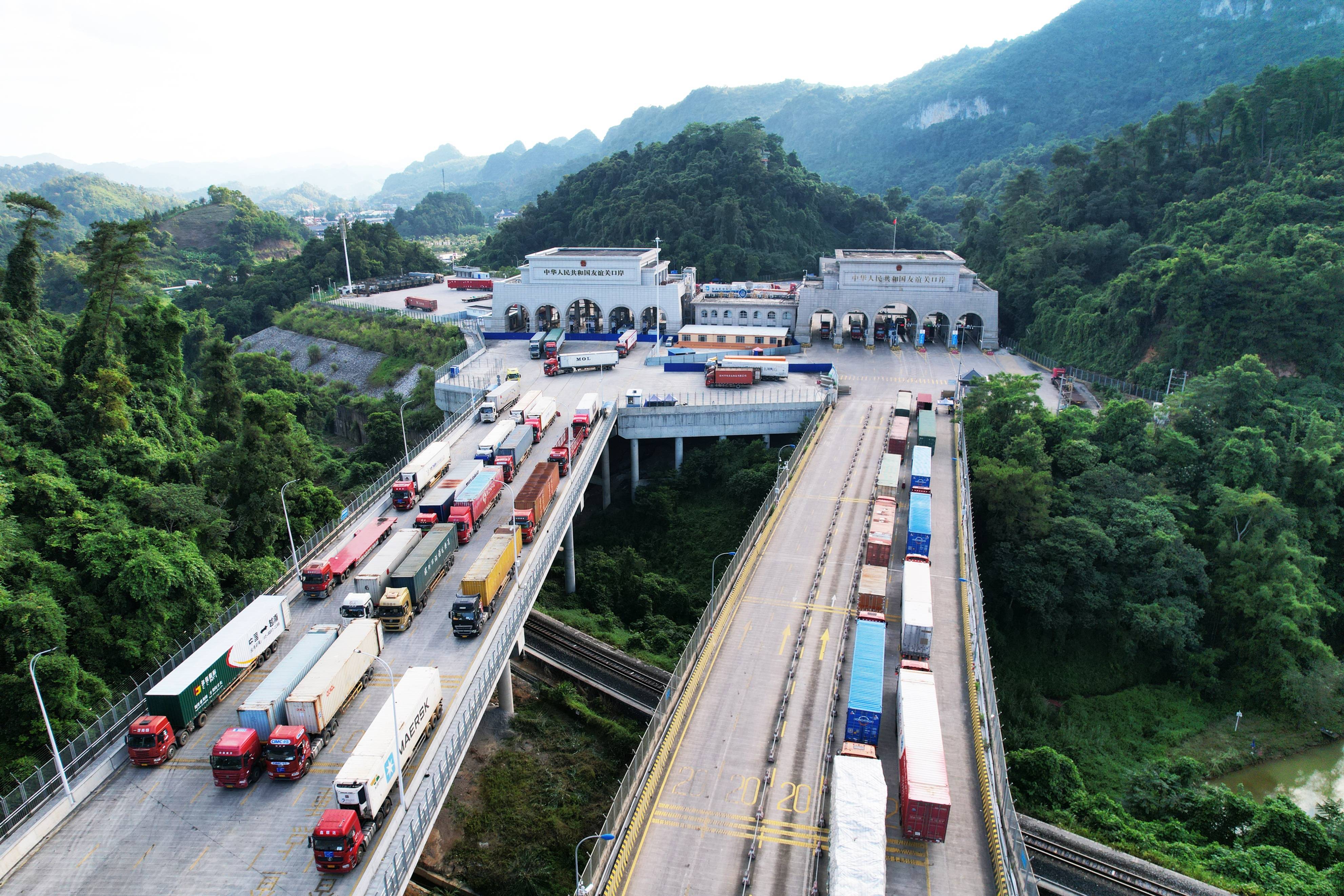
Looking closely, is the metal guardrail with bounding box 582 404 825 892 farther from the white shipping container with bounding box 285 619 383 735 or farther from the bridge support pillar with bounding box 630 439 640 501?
the bridge support pillar with bounding box 630 439 640 501

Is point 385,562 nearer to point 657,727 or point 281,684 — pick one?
point 281,684

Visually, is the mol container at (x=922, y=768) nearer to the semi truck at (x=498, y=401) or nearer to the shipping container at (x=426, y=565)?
the shipping container at (x=426, y=565)

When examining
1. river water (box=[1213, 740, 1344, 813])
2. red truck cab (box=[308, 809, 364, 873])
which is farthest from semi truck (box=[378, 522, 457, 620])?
river water (box=[1213, 740, 1344, 813])

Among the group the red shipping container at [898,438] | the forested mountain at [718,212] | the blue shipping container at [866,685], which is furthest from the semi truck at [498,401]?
the forested mountain at [718,212]

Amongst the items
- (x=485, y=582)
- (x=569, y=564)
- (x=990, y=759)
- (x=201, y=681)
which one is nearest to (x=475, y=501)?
(x=569, y=564)

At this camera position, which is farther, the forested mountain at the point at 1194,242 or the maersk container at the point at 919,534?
the forested mountain at the point at 1194,242

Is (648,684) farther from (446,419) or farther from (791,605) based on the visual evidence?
(446,419)
